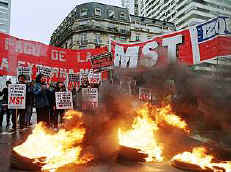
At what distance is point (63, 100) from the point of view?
862 centimetres

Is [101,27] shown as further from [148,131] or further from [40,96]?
[148,131]

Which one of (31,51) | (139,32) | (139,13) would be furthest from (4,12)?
(31,51)

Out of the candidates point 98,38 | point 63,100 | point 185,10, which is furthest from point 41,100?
point 98,38

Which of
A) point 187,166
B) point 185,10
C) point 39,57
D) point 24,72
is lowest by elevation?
point 187,166

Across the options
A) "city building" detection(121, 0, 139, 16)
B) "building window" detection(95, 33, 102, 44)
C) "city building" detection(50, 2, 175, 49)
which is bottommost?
"building window" detection(95, 33, 102, 44)

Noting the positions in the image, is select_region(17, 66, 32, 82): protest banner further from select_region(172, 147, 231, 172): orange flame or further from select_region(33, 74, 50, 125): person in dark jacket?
select_region(172, 147, 231, 172): orange flame

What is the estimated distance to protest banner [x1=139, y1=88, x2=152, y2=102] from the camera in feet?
25.2

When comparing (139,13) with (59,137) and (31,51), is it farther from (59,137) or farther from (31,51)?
(59,137)

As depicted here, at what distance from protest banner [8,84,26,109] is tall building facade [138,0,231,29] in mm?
6425

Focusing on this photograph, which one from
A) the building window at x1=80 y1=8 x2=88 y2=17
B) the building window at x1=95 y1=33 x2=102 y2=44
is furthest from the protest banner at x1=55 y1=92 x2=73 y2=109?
the building window at x1=80 y1=8 x2=88 y2=17

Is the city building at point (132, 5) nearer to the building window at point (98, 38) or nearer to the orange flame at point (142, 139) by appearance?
the building window at point (98, 38)

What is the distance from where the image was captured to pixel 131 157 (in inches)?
167

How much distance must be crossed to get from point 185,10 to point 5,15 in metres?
63.2

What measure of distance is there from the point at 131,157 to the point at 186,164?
3.42ft
